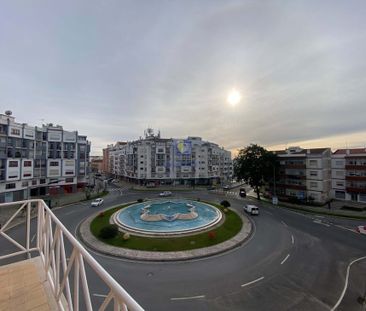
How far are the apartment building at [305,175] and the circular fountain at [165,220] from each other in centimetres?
2625

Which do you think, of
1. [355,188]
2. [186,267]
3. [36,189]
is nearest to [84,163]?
[36,189]

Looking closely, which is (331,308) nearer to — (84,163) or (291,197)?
(291,197)

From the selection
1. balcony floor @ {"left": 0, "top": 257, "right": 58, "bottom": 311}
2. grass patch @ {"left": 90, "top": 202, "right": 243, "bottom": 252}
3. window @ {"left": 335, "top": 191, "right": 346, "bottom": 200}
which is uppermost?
balcony floor @ {"left": 0, "top": 257, "right": 58, "bottom": 311}

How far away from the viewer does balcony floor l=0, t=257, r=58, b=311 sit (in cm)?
495

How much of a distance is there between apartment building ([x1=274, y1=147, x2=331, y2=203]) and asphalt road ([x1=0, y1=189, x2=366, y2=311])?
Answer: 2587 cm

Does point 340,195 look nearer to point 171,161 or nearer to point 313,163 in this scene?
point 313,163

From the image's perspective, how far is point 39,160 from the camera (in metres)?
56.1

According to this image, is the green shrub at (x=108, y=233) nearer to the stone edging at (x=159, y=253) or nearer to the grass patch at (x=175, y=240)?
the grass patch at (x=175, y=240)

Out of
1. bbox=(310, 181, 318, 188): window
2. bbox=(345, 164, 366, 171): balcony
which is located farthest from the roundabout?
bbox=(345, 164, 366, 171): balcony

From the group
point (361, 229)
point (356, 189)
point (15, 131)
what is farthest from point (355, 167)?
point (15, 131)

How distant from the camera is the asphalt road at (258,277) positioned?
14477 mm

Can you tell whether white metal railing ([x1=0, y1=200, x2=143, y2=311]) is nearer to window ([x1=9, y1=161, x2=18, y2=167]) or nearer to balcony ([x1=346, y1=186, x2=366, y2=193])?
window ([x1=9, y1=161, x2=18, y2=167])

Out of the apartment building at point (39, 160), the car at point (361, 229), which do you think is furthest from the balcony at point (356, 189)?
the apartment building at point (39, 160)

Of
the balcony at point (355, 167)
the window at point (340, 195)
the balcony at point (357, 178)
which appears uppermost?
the balcony at point (355, 167)
